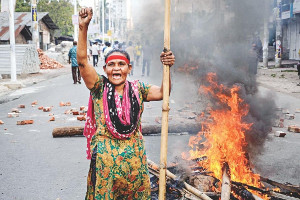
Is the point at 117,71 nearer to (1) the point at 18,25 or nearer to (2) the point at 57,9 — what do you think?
(1) the point at 18,25

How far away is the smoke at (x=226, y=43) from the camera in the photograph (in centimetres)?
536

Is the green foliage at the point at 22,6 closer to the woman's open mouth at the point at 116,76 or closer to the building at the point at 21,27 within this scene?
the building at the point at 21,27

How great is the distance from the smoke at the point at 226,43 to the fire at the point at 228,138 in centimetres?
22

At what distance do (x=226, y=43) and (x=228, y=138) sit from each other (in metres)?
1.88

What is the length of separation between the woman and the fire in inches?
64.2

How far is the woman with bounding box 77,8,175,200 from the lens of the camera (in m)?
2.51

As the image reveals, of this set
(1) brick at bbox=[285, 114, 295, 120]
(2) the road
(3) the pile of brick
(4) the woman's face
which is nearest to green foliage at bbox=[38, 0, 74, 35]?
(3) the pile of brick

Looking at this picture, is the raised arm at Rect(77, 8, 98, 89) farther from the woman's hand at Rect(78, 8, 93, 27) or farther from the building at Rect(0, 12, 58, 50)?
the building at Rect(0, 12, 58, 50)

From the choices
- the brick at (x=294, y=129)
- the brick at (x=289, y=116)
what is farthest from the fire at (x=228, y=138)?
the brick at (x=289, y=116)

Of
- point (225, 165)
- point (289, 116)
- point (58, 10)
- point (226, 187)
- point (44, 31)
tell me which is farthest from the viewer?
point (58, 10)

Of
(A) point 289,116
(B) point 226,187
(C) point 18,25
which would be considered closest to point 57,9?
(C) point 18,25

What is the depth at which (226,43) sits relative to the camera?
5.71 metres

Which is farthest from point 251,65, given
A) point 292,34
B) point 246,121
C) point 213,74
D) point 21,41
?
point 21,41

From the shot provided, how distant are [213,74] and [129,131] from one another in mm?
3226
